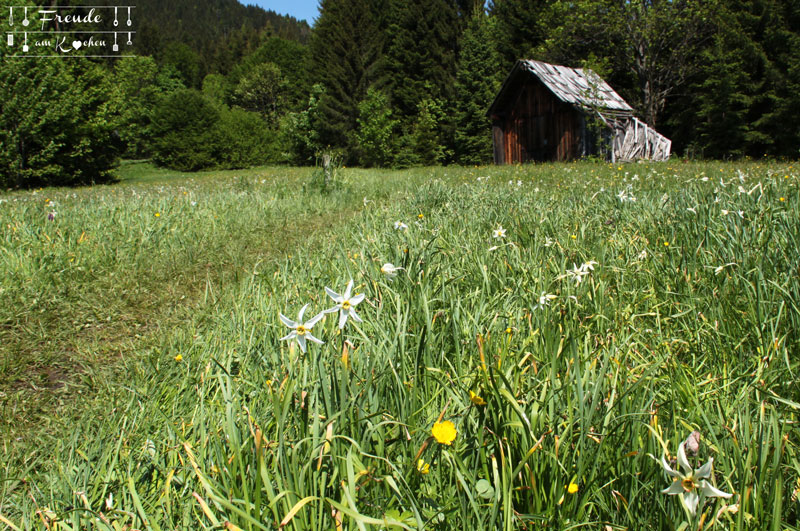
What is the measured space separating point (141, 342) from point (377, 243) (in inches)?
69.1

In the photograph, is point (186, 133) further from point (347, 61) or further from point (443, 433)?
point (443, 433)

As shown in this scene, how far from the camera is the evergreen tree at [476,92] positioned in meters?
34.2

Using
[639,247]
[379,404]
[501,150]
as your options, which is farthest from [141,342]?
[501,150]

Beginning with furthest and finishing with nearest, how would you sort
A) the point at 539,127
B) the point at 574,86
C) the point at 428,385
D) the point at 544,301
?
1. the point at 539,127
2. the point at 574,86
3. the point at 544,301
4. the point at 428,385

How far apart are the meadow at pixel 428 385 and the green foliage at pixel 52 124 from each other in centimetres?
2062

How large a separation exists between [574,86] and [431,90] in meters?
19.5

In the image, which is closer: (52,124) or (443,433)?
(443,433)

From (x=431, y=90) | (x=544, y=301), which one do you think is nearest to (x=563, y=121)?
(x=431, y=90)

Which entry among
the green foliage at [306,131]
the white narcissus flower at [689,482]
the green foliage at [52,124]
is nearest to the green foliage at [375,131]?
the green foliage at [306,131]

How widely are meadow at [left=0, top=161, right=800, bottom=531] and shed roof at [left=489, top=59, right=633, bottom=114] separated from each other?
58.7 ft

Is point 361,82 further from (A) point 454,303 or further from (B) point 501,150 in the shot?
(A) point 454,303

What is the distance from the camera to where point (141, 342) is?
285cm

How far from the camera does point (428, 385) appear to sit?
167cm

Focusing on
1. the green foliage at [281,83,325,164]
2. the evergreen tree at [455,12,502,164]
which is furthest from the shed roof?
the green foliage at [281,83,325,164]
